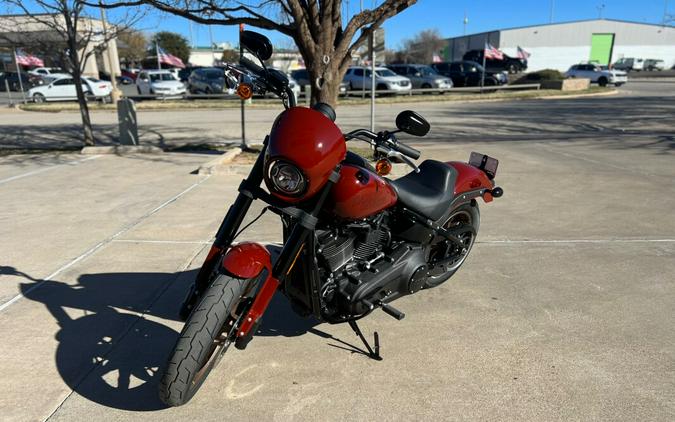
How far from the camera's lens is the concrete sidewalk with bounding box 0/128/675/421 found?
2.68 meters

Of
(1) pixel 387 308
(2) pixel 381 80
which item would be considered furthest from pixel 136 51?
(1) pixel 387 308

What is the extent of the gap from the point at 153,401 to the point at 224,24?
25.0 ft

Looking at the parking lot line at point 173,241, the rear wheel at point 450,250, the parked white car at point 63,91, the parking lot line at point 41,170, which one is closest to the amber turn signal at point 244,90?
the rear wheel at point 450,250

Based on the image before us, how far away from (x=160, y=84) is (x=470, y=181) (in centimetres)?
2738

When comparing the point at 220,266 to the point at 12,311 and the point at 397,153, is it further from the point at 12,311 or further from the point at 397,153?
the point at 12,311

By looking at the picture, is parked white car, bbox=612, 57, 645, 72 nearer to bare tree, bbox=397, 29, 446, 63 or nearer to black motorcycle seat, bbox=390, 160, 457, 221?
bare tree, bbox=397, 29, 446, 63

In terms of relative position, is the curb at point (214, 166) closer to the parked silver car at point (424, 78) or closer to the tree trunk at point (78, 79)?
the tree trunk at point (78, 79)

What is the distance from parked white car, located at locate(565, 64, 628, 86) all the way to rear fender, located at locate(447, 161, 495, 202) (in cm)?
3679

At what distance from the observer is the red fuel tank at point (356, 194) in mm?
2727

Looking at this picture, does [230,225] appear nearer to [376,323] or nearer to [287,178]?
[287,178]

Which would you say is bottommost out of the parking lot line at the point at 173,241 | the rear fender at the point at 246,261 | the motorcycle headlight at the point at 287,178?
the parking lot line at the point at 173,241

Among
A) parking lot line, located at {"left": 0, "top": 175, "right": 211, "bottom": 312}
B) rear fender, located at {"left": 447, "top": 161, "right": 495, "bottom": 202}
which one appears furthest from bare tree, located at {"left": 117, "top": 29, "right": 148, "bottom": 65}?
rear fender, located at {"left": 447, "top": 161, "right": 495, "bottom": 202}

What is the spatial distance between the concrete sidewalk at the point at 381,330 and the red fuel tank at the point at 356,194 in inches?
38.3

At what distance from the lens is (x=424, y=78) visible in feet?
93.9
